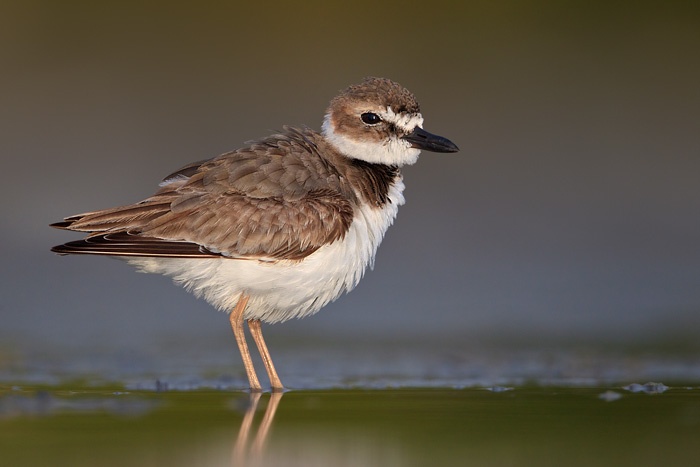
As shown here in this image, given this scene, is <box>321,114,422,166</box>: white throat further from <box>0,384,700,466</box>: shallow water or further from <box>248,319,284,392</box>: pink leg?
<box>0,384,700,466</box>: shallow water

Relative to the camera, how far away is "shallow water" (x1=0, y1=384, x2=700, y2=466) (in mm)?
5309

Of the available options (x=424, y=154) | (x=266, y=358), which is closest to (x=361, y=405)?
(x=266, y=358)

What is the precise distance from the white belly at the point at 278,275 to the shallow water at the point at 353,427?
0.82 metres

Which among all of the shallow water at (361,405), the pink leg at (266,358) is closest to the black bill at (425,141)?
the shallow water at (361,405)

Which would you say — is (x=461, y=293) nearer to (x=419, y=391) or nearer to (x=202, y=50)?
(x=419, y=391)

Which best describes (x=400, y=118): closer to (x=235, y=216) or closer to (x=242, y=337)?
(x=235, y=216)

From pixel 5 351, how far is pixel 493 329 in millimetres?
5232

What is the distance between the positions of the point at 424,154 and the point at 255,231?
29.7 ft

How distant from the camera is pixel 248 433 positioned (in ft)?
19.4

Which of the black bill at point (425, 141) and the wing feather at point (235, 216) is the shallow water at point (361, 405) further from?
the black bill at point (425, 141)

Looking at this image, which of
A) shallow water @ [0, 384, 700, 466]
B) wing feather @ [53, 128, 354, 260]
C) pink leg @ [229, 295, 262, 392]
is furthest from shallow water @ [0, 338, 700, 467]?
wing feather @ [53, 128, 354, 260]

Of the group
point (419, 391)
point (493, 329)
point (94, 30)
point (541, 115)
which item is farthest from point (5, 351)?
point (541, 115)

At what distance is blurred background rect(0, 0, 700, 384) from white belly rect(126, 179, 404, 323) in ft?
7.04

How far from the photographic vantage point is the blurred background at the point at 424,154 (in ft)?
39.1
